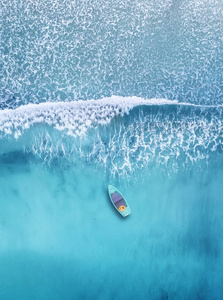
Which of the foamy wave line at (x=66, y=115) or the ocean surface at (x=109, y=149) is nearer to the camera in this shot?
the ocean surface at (x=109, y=149)

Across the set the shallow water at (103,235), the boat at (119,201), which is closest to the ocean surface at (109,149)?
the shallow water at (103,235)

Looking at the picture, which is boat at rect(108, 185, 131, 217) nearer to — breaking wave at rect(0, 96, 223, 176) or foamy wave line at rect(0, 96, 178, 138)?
breaking wave at rect(0, 96, 223, 176)

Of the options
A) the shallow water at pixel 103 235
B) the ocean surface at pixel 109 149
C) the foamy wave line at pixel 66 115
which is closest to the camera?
the shallow water at pixel 103 235

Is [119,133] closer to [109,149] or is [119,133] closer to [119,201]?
[109,149]

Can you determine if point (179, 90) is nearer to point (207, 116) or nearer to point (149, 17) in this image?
point (207, 116)

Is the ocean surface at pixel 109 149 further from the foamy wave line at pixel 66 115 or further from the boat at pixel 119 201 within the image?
the boat at pixel 119 201

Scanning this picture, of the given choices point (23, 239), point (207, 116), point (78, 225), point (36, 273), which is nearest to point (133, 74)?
point (207, 116)
